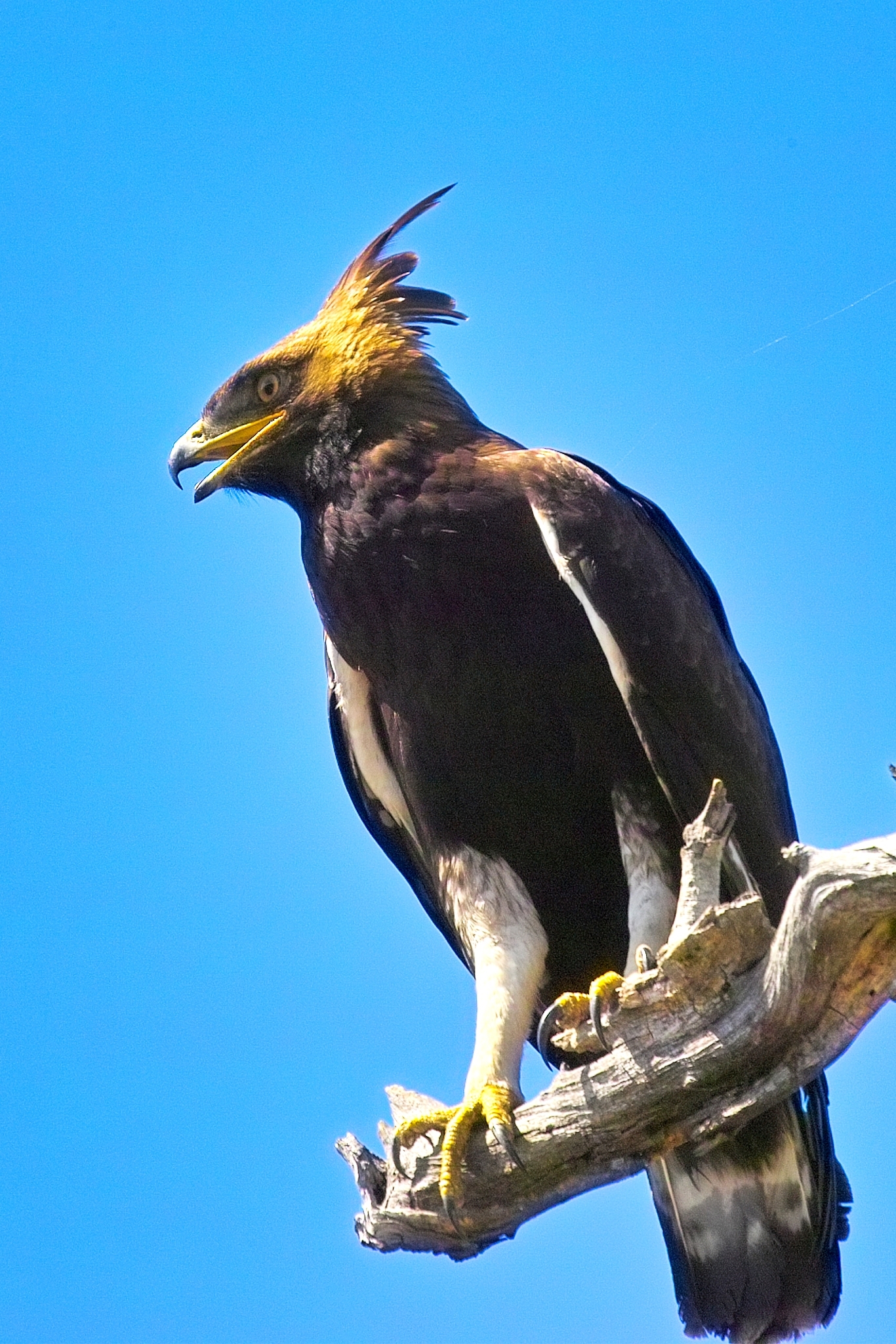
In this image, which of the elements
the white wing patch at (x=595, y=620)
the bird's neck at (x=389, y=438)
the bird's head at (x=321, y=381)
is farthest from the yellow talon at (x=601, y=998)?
the bird's head at (x=321, y=381)

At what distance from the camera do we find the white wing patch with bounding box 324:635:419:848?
588 centimetres

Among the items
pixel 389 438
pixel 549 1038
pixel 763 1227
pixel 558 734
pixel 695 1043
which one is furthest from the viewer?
pixel 389 438

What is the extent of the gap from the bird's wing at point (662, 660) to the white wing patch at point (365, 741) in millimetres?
1004

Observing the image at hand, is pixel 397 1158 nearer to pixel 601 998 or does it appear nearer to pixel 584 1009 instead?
pixel 584 1009

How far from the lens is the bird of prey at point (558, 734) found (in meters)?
5.07

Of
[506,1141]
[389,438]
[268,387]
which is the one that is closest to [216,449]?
[268,387]

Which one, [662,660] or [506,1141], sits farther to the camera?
[662,660]

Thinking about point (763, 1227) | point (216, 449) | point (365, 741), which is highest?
point (216, 449)

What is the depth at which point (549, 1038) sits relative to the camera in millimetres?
4922

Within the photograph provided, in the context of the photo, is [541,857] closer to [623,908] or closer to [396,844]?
[623,908]

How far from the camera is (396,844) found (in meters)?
6.14

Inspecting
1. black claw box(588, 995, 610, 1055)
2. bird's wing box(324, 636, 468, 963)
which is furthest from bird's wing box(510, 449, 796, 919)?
bird's wing box(324, 636, 468, 963)

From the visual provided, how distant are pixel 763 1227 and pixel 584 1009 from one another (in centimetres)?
118

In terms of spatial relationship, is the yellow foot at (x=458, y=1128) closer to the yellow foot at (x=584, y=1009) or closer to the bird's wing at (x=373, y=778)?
the yellow foot at (x=584, y=1009)
